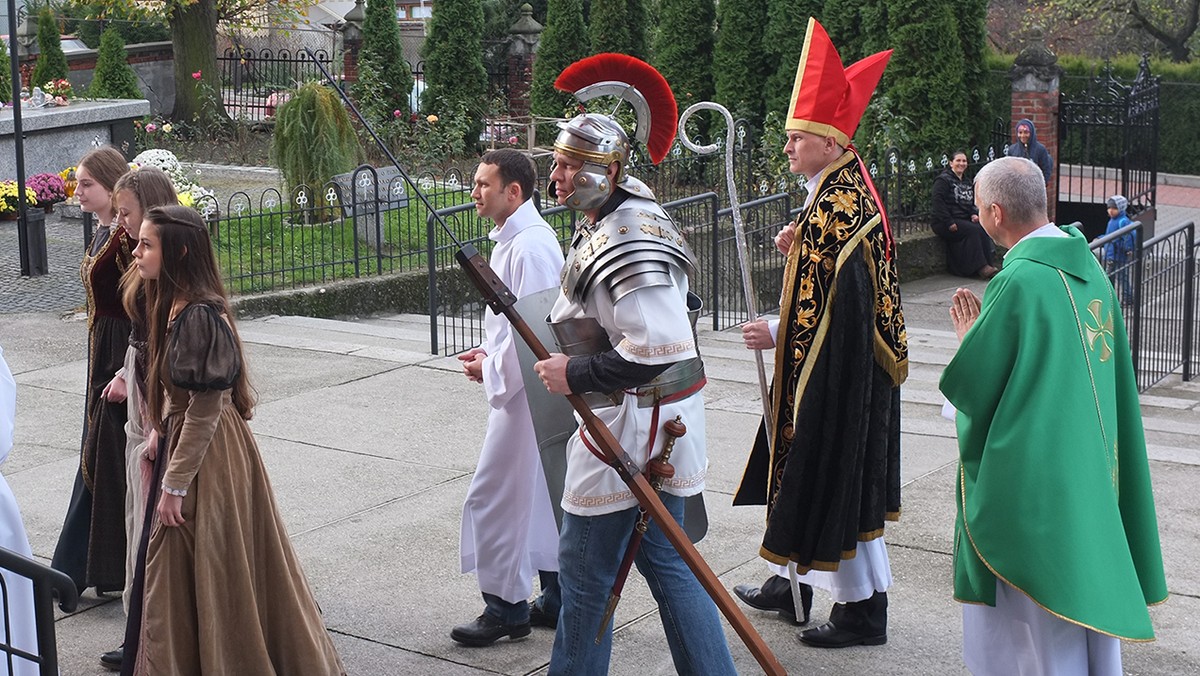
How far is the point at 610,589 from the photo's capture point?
397 centimetres

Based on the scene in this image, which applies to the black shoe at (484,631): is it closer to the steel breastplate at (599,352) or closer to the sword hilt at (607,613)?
the sword hilt at (607,613)

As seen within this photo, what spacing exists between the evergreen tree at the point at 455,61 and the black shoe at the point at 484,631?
17.0 m

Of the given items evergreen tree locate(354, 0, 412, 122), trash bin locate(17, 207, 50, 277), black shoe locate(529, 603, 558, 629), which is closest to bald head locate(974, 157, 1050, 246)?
black shoe locate(529, 603, 558, 629)

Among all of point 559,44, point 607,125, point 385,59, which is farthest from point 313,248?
point 385,59

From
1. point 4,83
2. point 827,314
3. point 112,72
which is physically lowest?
point 827,314

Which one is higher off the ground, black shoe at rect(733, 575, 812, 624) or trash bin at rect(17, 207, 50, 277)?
trash bin at rect(17, 207, 50, 277)

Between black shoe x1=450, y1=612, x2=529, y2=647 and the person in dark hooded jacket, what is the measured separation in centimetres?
1160

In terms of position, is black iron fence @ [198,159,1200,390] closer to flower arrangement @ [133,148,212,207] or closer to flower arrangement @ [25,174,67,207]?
flower arrangement @ [133,148,212,207]

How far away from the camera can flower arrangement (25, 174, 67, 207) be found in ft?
45.1

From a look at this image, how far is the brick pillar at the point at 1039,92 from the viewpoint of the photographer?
1612cm

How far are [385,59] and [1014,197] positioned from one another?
1838 cm

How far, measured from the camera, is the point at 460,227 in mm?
12453

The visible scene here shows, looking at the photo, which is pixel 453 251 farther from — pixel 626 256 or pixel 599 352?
pixel 626 256

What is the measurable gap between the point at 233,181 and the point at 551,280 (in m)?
14.1
